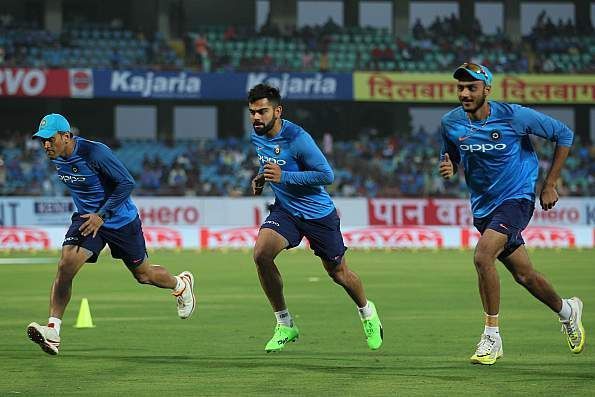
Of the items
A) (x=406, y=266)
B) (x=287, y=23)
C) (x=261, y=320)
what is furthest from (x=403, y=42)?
(x=261, y=320)

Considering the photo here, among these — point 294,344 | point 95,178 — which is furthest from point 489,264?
point 95,178

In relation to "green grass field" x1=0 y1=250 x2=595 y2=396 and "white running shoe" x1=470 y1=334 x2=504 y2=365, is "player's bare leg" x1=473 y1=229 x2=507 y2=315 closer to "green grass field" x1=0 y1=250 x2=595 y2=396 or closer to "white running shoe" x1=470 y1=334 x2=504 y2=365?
"white running shoe" x1=470 y1=334 x2=504 y2=365

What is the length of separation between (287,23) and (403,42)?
5.28m

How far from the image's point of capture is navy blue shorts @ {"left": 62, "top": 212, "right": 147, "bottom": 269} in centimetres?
1188

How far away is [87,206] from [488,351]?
13.3 feet

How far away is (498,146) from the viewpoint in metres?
10.8

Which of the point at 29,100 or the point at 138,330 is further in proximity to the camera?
the point at 29,100

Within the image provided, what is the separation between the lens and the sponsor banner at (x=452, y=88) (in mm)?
49469

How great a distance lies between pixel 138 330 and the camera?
14422 millimetres

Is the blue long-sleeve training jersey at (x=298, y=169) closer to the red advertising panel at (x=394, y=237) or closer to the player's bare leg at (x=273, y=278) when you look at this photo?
the player's bare leg at (x=273, y=278)

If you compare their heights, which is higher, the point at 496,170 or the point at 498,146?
the point at 498,146

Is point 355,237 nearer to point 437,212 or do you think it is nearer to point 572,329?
point 437,212

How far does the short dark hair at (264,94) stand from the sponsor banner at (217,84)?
1472 inches

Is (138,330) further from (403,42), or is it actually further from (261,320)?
(403,42)
